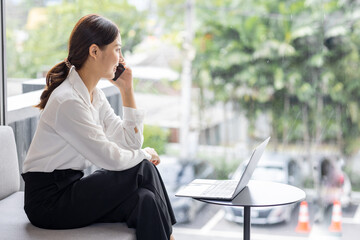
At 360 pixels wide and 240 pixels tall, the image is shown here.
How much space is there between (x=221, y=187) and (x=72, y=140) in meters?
0.56

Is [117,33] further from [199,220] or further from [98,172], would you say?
[199,220]

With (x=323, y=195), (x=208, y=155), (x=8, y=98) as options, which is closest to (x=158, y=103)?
(x=208, y=155)

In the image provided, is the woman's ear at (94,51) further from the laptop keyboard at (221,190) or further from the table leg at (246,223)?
the table leg at (246,223)

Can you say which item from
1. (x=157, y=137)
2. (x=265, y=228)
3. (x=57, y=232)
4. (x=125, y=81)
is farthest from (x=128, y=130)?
(x=265, y=228)

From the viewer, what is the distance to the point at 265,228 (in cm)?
294

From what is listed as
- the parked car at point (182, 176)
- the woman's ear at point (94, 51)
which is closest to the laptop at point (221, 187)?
the woman's ear at point (94, 51)

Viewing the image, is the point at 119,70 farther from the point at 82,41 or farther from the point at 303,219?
the point at 303,219

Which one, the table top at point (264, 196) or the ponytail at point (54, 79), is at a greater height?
the ponytail at point (54, 79)

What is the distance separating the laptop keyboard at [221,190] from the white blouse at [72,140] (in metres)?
0.25

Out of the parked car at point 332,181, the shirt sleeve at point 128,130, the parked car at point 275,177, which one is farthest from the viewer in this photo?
the parked car at point 275,177

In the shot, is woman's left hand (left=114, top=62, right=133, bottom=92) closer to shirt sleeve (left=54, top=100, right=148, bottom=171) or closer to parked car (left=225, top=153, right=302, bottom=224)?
shirt sleeve (left=54, top=100, right=148, bottom=171)

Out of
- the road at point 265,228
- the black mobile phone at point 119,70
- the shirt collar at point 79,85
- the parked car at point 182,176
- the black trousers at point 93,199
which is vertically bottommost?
the road at point 265,228

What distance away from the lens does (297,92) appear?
281 centimetres

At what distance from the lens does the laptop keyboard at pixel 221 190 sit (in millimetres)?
1667
